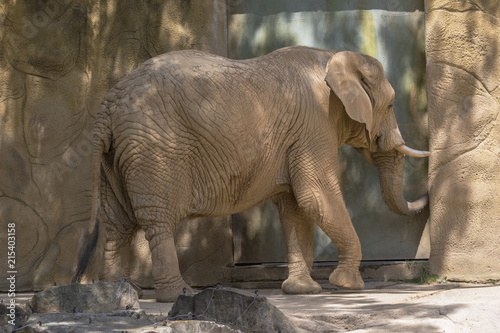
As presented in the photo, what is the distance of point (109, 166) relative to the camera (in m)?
6.68

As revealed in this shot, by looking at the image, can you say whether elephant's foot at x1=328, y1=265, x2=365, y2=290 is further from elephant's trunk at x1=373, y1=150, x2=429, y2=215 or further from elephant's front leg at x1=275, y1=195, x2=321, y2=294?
elephant's trunk at x1=373, y1=150, x2=429, y2=215

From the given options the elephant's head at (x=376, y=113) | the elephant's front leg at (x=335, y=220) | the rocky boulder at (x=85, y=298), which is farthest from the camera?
the elephant's head at (x=376, y=113)

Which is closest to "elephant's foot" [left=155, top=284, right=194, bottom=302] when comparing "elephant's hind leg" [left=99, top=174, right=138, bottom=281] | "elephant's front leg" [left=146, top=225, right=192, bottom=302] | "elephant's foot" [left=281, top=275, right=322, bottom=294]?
"elephant's front leg" [left=146, top=225, right=192, bottom=302]

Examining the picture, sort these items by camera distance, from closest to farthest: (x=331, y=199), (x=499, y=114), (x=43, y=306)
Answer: (x=43, y=306)
(x=331, y=199)
(x=499, y=114)

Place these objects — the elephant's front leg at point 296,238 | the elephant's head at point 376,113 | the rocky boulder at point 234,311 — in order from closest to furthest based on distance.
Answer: the rocky boulder at point 234,311 < the elephant's head at point 376,113 < the elephant's front leg at point 296,238

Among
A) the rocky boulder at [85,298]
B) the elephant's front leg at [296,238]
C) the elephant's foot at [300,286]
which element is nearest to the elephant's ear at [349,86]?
the elephant's front leg at [296,238]

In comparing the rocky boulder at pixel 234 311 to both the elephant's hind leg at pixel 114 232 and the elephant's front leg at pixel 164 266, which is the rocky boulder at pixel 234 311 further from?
the elephant's hind leg at pixel 114 232

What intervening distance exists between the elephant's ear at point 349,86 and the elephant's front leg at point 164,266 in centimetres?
208

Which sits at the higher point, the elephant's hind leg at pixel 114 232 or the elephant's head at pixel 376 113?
the elephant's head at pixel 376 113

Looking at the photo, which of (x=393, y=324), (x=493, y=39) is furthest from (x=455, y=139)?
(x=393, y=324)

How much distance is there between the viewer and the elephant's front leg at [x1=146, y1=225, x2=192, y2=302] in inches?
248

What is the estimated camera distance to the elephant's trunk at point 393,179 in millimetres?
7855

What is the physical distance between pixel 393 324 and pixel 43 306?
2294 mm

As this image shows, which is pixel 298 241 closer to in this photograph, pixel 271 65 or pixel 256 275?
pixel 256 275
